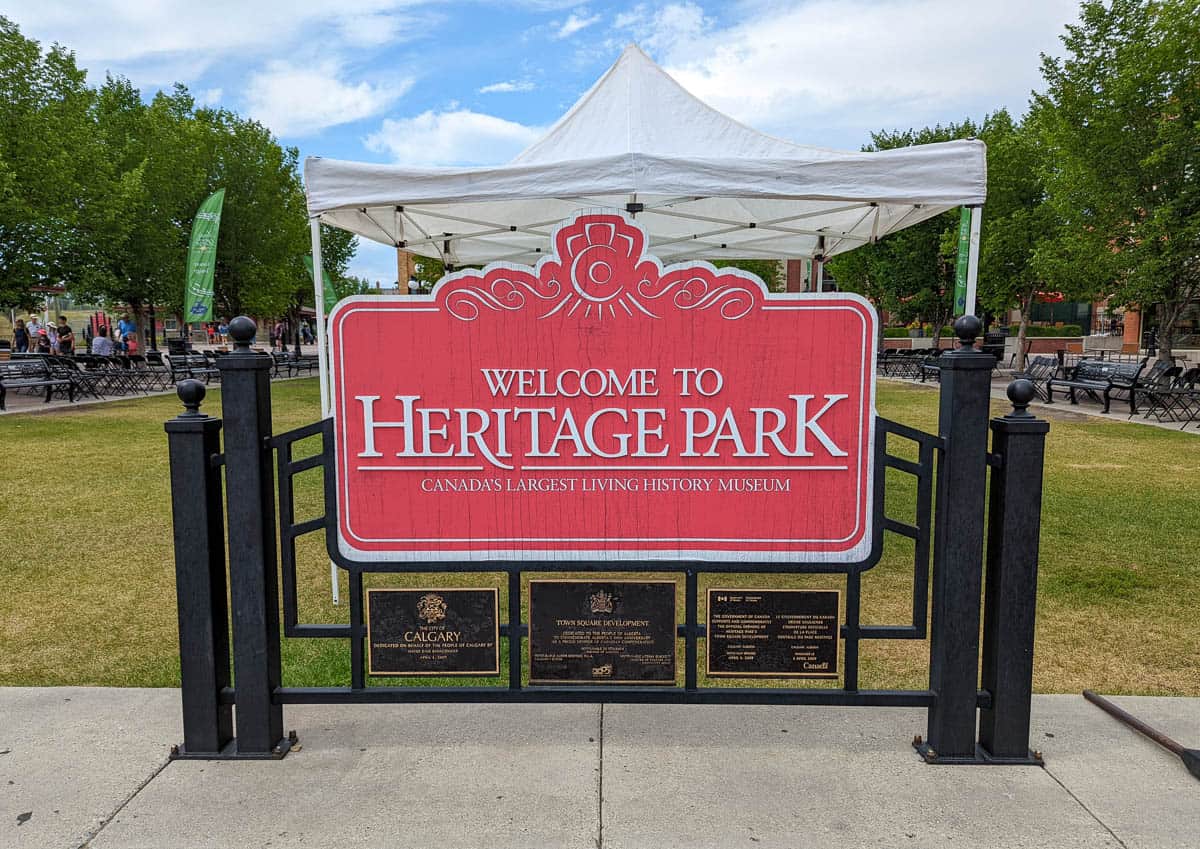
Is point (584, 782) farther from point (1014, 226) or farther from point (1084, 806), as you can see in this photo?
point (1014, 226)

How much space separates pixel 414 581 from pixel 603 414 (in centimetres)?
318

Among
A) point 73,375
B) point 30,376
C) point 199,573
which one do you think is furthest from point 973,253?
point 73,375

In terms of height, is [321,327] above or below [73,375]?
above

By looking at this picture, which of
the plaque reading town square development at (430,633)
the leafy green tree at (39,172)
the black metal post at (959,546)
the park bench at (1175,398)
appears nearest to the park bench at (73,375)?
the leafy green tree at (39,172)

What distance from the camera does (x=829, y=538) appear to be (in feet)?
9.66

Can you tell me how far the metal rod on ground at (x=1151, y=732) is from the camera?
2.84 meters

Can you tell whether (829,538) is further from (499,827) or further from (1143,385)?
(1143,385)

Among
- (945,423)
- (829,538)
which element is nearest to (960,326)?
(945,423)

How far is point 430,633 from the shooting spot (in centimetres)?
302

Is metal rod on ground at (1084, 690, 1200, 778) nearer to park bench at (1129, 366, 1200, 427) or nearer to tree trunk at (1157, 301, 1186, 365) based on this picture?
park bench at (1129, 366, 1200, 427)

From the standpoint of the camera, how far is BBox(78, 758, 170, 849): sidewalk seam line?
247 cm

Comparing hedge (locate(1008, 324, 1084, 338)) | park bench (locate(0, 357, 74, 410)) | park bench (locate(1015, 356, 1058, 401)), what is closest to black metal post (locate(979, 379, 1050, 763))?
park bench (locate(0, 357, 74, 410))

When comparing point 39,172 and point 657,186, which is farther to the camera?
point 39,172

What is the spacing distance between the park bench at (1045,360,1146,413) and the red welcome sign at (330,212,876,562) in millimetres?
15337
